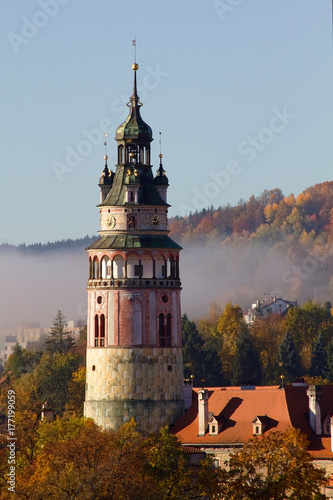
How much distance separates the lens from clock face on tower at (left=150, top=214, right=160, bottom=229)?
128375 millimetres

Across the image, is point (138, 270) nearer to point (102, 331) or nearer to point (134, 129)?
point (102, 331)

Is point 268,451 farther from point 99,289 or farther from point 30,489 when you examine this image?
point 99,289

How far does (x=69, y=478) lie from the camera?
338 feet

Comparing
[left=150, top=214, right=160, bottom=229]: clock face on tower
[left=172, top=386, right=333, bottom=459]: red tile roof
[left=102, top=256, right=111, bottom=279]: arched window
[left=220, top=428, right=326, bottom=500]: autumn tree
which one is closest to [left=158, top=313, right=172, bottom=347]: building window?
[left=102, top=256, right=111, bottom=279]: arched window

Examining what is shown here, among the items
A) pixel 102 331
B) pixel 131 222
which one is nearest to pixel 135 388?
pixel 102 331

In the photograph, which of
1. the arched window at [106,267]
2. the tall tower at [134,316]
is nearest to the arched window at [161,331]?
the tall tower at [134,316]

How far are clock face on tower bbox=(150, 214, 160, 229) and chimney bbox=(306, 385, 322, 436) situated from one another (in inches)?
711

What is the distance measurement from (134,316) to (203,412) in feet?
29.3

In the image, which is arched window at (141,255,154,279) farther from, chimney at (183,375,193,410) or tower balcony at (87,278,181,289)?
chimney at (183,375,193,410)

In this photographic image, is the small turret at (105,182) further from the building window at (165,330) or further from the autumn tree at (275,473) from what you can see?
the autumn tree at (275,473)

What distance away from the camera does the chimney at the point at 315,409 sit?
11856 cm

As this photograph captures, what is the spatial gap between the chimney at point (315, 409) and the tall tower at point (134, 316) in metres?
12.1

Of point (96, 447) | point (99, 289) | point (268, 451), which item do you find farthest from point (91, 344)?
point (268, 451)

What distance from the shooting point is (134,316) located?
4975 inches
